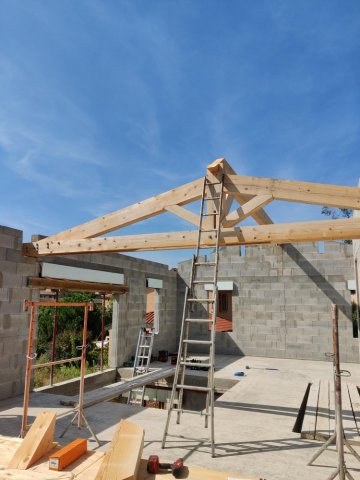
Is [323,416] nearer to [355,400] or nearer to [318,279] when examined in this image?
[355,400]

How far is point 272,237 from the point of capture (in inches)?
227

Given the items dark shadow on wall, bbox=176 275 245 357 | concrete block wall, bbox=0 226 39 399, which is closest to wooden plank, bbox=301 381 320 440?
dark shadow on wall, bbox=176 275 245 357

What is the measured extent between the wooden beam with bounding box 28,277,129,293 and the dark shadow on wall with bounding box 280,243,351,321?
6.44 meters

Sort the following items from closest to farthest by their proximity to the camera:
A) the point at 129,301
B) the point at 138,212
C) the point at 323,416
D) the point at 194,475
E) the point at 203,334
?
the point at 194,475 < the point at 323,416 < the point at 138,212 < the point at 129,301 < the point at 203,334

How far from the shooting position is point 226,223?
6.36 metres

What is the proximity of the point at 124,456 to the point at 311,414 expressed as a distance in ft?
14.6

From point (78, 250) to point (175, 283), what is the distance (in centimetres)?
816

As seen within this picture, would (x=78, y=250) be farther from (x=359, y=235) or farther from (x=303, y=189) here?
(x=359, y=235)

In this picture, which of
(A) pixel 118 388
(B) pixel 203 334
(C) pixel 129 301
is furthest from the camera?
(B) pixel 203 334

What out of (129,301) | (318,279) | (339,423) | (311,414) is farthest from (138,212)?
(318,279)

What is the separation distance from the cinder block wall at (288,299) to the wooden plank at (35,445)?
10.6 meters

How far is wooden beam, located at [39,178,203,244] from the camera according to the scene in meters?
6.49

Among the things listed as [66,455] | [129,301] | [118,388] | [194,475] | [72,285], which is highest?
[72,285]

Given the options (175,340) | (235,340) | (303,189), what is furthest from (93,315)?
(303,189)
